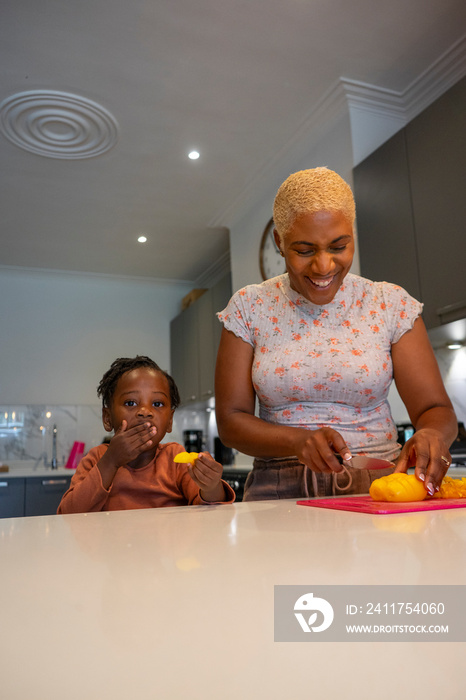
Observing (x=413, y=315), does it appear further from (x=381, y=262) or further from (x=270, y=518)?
(x=381, y=262)

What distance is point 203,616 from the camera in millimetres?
311

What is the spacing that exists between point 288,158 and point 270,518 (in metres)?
2.94

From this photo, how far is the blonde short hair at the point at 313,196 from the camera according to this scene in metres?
1.10

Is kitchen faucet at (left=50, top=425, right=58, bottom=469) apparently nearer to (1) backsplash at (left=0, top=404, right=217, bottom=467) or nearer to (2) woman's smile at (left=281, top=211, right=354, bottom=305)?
(1) backsplash at (left=0, top=404, right=217, bottom=467)

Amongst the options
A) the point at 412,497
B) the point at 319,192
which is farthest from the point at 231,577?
the point at 319,192

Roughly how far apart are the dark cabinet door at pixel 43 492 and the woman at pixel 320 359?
3.11m

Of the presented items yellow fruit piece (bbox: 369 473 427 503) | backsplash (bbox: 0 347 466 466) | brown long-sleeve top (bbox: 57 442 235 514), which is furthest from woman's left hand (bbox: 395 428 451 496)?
backsplash (bbox: 0 347 466 466)

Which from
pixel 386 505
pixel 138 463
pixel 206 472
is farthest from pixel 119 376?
pixel 386 505

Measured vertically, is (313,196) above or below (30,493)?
above

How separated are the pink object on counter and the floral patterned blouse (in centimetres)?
388

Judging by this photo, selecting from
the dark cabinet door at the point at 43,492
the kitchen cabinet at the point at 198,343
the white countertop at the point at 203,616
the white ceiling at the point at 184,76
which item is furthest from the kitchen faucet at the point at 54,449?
Answer: the white countertop at the point at 203,616

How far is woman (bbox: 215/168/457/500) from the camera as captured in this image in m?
1.09

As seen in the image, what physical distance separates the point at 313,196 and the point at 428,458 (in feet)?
1.77

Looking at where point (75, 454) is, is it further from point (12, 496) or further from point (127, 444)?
point (127, 444)
